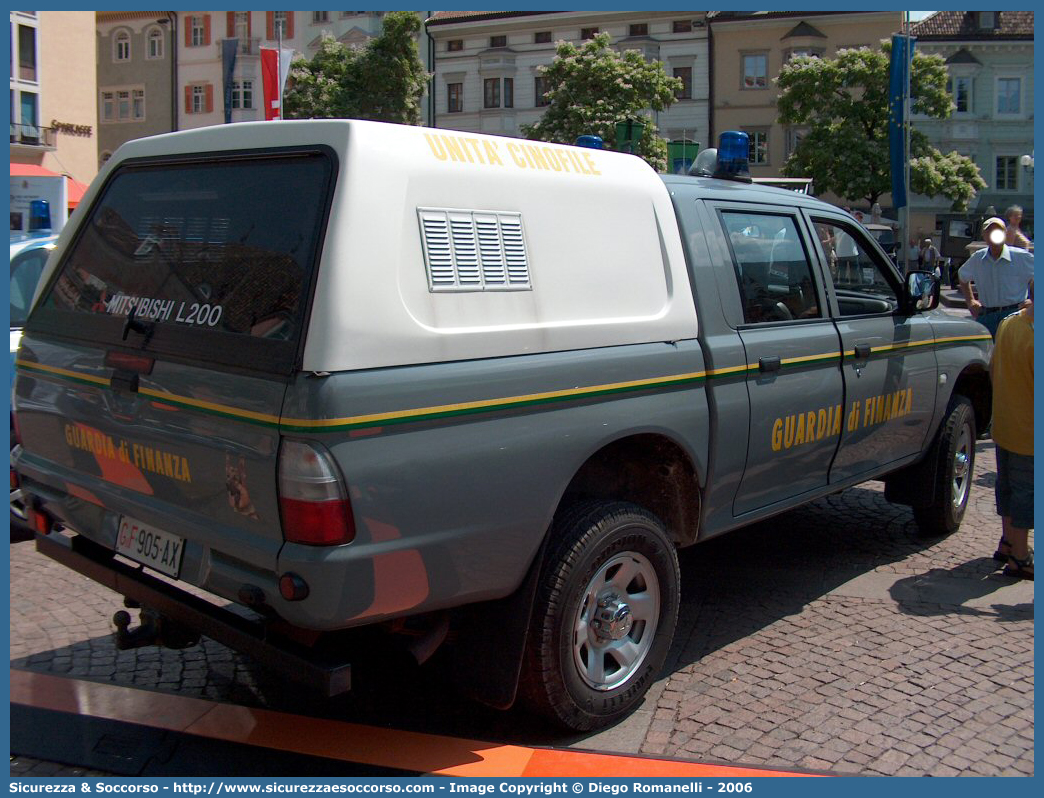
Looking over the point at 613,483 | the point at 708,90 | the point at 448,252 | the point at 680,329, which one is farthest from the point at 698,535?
the point at 708,90

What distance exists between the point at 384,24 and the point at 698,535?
3604cm

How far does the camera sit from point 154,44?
53906mm

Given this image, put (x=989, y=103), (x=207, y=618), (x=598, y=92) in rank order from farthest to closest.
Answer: (x=989, y=103) → (x=598, y=92) → (x=207, y=618)

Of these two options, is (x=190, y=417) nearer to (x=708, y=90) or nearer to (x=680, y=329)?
(x=680, y=329)

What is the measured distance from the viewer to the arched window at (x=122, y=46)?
54219mm

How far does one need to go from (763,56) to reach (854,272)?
4686cm

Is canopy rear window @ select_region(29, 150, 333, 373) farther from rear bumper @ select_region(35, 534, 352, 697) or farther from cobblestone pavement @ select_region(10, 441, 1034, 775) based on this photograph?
cobblestone pavement @ select_region(10, 441, 1034, 775)

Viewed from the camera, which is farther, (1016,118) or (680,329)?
(1016,118)

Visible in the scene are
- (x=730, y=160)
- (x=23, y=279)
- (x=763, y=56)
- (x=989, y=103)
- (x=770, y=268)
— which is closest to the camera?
(x=770, y=268)

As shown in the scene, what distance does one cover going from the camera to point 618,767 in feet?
11.8

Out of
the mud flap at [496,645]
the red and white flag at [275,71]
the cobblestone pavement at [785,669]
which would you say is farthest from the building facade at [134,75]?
the mud flap at [496,645]

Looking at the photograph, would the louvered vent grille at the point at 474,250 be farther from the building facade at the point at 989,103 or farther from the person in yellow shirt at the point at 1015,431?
the building facade at the point at 989,103

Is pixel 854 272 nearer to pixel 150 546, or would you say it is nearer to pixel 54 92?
pixel 150 546

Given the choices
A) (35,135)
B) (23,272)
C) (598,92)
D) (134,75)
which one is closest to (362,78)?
(598,92)
